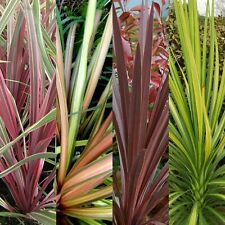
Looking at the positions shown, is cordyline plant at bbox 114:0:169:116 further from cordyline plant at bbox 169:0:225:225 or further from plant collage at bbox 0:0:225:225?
cordyline plant at bbox 169:0:225:225

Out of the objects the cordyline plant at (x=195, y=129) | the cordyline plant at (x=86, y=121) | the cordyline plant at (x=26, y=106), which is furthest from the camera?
the cordyline plant at (x=195, y=129)

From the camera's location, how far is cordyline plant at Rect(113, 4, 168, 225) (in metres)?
1.74

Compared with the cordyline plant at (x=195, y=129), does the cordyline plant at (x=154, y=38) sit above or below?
above

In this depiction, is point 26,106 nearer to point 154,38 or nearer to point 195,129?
point 154,38

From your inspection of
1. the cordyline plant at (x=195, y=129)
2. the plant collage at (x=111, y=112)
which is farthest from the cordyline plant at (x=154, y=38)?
the cordyline plant at (x=195, y=129)

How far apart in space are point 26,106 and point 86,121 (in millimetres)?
391

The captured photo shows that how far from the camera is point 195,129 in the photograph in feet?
6.93

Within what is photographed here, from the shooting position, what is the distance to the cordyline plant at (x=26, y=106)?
1.90 meters

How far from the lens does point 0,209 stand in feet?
6.48

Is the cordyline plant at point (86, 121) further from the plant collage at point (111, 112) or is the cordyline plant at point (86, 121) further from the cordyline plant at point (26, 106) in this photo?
the cordyline plant at point (26, 106)

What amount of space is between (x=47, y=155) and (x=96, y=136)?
33cm

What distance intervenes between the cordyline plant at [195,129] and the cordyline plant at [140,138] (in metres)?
0.30

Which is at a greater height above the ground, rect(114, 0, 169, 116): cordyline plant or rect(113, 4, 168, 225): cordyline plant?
rect(114, 0, 169, 116): cordyline plant

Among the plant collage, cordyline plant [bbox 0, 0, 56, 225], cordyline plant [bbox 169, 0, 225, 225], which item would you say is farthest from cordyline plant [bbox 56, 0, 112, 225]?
cordyline plant [bbox 169, 0, 225, 225]
